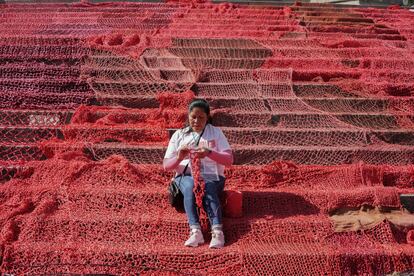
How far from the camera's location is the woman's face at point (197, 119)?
300cm

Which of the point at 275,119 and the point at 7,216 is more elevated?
the point at 275,119

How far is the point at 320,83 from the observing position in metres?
4.55

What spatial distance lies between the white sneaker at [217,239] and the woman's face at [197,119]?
0.75 metres

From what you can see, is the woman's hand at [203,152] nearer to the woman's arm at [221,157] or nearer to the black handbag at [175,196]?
the woman's arm at [221,157]

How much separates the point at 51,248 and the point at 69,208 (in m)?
0.43

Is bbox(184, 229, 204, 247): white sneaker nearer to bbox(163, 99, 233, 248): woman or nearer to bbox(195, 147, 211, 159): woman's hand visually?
bbox(163, 99, 233, 248): woman

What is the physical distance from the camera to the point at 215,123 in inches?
158

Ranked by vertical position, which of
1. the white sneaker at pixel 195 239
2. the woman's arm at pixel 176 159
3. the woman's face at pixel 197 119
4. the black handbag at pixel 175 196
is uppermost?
the woman's face at pixel 197 119

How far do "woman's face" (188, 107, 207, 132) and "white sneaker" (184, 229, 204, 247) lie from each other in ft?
2.42

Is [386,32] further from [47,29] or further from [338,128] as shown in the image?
[47,29]

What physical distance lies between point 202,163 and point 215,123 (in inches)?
43.0

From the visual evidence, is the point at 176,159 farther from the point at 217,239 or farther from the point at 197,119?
the point at 217,239

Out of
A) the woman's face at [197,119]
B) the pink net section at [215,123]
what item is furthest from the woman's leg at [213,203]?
the woman's face at [197,119]

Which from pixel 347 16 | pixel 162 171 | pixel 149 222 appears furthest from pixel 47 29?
pixel 347 16
